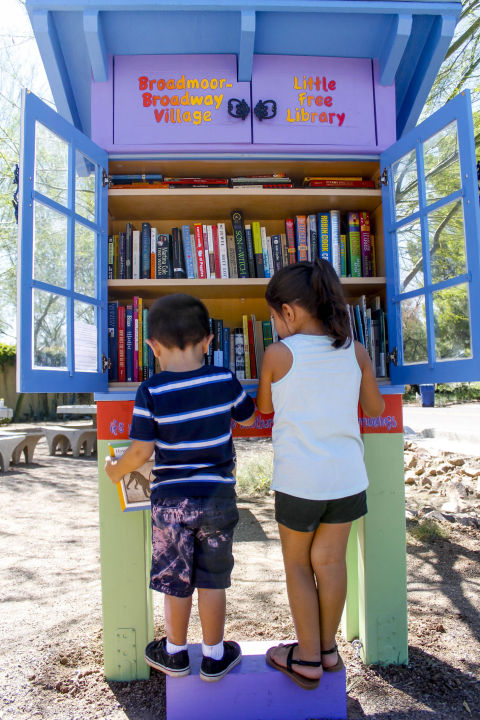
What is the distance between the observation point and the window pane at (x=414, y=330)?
8.19 ft

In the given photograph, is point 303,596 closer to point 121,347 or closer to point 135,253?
point 121,347

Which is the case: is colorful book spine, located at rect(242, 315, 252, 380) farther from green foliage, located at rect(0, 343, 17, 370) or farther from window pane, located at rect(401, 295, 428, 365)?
green foliage, located at rect(0, 343, 17, 370)

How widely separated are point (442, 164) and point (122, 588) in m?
2.29

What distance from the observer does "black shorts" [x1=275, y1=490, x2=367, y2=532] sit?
1899 millimetres

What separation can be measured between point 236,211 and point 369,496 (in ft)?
5.24

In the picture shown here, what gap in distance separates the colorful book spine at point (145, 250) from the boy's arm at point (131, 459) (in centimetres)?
115

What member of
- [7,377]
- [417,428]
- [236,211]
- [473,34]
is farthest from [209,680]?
[7,377]

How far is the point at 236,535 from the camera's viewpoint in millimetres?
4660

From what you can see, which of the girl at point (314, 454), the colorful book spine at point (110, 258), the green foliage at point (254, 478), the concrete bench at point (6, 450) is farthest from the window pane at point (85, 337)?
the concrete bench at point (6, 450)

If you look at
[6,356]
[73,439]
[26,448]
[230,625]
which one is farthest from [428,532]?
[6,356]

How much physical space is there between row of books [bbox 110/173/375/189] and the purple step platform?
2.17m

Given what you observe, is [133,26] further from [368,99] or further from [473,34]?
[473,34]

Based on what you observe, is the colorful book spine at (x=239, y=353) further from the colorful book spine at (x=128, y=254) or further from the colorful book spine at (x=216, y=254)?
the colorful book spine at (x=128, y=254)

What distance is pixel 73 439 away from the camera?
934 centimetres
